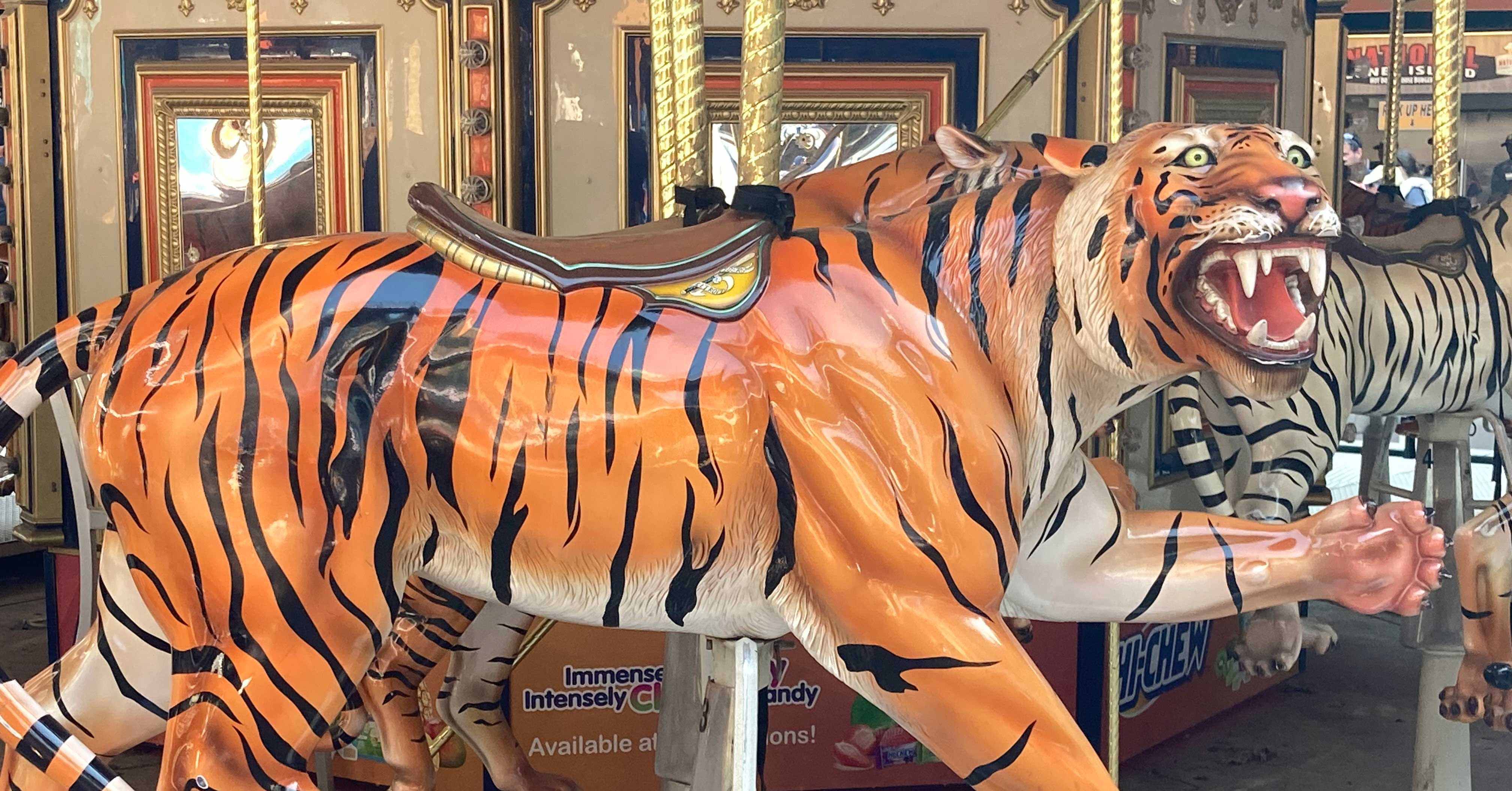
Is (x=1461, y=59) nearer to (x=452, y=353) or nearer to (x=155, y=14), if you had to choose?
(x=452, y=353)

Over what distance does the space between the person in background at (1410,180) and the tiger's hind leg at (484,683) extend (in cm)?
847

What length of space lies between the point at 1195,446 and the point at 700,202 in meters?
1.65

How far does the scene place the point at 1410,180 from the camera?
391 inches

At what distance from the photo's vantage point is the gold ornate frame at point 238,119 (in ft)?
12.1

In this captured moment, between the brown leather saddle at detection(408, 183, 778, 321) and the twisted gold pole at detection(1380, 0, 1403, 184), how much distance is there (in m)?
2.13

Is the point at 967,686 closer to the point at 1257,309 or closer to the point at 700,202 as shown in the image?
the point at 1257,309

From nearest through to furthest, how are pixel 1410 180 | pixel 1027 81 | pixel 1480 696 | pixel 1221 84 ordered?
pixel 1480 696 < pixel 1027 81 < pixel 1221 84 < pixel 1410 180

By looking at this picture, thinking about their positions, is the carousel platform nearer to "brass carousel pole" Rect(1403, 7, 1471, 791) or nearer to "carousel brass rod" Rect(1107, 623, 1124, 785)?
"brass carousel pole" Rect(1403, 7, 1471, 791)

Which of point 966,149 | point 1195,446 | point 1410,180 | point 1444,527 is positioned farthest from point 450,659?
point 1410,180

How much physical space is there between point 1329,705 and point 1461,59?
2.85 m

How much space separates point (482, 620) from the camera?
2273 mm

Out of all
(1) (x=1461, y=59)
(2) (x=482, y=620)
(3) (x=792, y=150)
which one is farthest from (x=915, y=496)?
(3) (x=792, y=150)

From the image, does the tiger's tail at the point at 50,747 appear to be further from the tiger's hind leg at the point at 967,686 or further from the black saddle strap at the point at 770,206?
the black saddle strap at the point at 770,206

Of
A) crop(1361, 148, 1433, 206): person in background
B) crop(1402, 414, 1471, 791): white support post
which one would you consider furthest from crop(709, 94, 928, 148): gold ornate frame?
crop(1361, 148, 1433, 206): person in background
